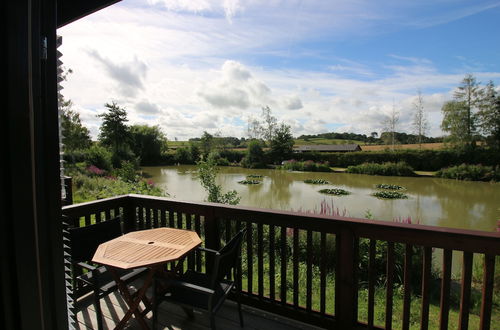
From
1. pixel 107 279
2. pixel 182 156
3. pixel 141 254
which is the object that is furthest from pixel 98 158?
pixel 141 254

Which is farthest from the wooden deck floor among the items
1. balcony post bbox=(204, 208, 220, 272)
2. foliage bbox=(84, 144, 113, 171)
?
foliage bbox=(84, 144, 113, 171)

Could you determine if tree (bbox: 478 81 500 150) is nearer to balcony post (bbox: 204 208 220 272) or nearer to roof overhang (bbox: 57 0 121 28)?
balcony post (bbox: 204 208 220 272)

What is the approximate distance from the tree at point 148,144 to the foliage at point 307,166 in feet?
54.8

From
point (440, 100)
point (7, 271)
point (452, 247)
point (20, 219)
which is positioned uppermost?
point (440, 100)

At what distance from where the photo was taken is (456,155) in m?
20.5

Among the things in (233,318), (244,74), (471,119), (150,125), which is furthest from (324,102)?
(150,125)

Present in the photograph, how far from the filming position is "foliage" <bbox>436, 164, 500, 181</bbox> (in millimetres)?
17194

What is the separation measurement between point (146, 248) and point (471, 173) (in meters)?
22.3

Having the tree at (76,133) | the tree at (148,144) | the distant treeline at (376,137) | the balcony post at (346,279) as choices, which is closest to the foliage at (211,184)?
the balcony post at (346,279)

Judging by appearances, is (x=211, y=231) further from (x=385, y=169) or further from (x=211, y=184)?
(x=385, y=169)

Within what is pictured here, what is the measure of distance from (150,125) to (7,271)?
42.5 metres

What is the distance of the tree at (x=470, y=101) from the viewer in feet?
71.2

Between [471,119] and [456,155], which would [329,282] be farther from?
[471,119]

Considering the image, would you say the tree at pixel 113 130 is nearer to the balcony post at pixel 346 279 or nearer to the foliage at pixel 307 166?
the foliage at pixel 307 166
